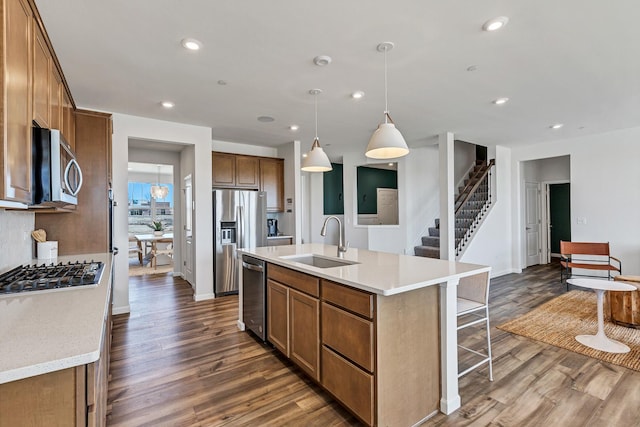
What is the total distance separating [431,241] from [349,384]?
5.49 meters

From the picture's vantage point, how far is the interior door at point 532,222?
24.2 ft

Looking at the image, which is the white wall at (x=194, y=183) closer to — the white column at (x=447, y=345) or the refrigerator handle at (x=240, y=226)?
the refrigerator handle at (x=240, y=226)

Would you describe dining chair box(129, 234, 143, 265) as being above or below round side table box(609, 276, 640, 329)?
above

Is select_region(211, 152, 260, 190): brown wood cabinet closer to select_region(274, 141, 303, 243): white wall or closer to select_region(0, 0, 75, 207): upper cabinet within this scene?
select_region(274, 141, 303, 243): white wall

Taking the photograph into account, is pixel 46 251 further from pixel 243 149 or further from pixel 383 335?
pixel 243 149

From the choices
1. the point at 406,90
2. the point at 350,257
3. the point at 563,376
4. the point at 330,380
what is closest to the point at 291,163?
the point at 406,90

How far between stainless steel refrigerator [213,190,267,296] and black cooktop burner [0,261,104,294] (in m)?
2.73

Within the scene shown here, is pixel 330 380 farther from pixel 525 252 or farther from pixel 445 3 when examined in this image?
pixel 525 252

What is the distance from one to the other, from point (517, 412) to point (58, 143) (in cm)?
316

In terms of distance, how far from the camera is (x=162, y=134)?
14.4 ft

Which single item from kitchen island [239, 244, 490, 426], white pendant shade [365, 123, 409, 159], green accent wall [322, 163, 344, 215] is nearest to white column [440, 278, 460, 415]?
kitchen island [239, 244, 490, 426]

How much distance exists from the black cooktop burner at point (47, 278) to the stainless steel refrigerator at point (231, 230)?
2.73 meters

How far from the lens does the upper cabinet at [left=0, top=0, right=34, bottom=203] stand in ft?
3.89

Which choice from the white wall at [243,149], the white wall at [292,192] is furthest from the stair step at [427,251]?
the white wall at [243,149]
